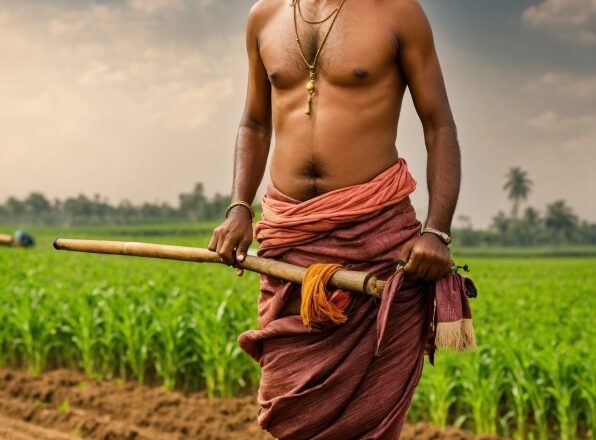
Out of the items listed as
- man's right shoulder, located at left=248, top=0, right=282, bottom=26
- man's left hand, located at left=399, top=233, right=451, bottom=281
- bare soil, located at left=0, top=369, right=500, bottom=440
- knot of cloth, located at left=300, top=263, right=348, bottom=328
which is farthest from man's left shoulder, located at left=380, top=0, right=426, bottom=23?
bare soil, located at left=0, top=369, right=500, bottom=440

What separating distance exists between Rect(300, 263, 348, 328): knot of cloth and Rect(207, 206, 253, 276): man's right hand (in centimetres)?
31

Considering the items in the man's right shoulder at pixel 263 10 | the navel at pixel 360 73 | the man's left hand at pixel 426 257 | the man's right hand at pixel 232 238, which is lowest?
the man's left hand at pixel 426 257

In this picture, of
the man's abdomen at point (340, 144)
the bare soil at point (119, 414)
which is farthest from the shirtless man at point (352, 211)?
the bare soil at point (119, 414)

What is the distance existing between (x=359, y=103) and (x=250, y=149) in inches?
21.8

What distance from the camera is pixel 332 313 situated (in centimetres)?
256

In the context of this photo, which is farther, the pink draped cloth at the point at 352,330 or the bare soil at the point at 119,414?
the bare soil at the point at 119,414

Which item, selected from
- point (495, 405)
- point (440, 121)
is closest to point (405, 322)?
point (440, 121)

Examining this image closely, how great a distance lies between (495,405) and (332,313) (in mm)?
3645

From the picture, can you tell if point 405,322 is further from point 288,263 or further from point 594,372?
point 594,372

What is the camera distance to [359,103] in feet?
8.71

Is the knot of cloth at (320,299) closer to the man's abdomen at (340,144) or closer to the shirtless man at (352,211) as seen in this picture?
the shirtless man at (352,211)

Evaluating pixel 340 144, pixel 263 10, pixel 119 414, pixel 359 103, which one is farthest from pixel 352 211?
pixel 119 414

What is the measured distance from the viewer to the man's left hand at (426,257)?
2473 mm

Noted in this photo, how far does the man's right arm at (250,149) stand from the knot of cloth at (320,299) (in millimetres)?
321
